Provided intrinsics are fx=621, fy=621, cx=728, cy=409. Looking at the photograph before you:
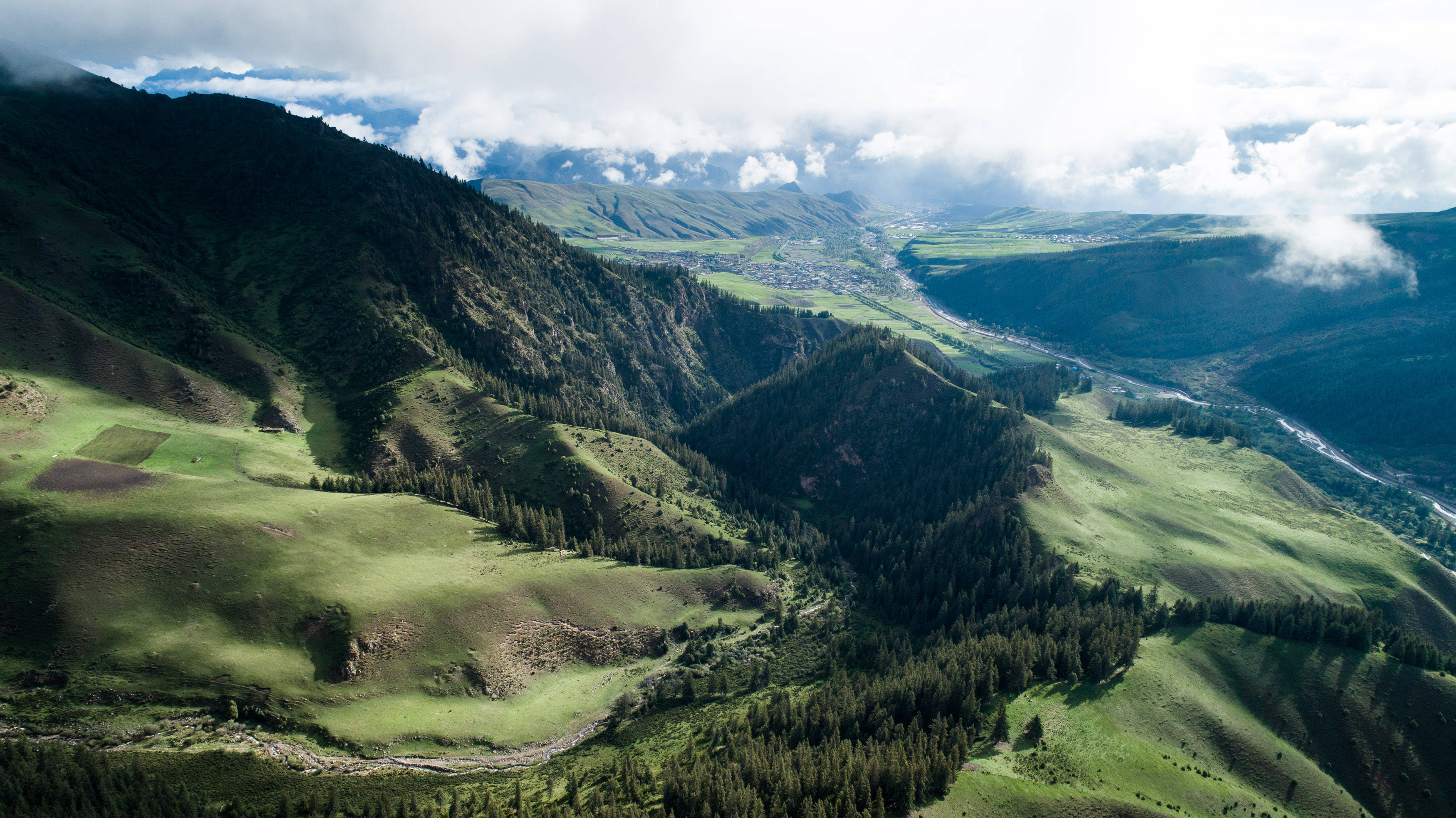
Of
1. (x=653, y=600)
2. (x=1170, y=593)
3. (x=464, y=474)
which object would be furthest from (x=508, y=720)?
(x=1170, y=593)

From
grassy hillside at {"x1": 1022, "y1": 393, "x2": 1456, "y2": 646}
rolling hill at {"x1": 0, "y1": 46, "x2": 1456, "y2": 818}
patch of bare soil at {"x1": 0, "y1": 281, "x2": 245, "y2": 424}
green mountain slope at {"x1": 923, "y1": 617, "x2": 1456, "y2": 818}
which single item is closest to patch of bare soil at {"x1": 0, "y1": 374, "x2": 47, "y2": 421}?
rolling hill at {"x1": 0, "y1": 46, "x2": 1456, "y2": 818}

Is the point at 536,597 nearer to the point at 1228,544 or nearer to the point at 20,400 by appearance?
the point at 20,400

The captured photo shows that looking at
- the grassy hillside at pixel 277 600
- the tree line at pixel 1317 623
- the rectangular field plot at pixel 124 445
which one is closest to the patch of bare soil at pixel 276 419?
the grassy hillside at pixel 277 600

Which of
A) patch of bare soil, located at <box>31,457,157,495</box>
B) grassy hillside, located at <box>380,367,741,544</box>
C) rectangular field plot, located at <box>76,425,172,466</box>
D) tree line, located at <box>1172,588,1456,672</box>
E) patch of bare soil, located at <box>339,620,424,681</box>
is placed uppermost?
rectangular field plot, located at <box>76,425,172,466</box>

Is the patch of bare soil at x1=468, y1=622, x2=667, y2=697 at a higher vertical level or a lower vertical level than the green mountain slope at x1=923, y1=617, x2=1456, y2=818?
higher

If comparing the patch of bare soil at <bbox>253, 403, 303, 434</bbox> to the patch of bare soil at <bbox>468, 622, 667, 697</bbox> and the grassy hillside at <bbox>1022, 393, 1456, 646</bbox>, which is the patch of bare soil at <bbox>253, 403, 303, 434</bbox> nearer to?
the patch of bare soil at <bbox>468, 622, 667, 697</bbox>

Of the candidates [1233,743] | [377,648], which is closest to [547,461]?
[377,648]

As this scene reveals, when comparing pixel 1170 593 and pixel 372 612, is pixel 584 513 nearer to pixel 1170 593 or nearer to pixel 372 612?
pixel 372 612
